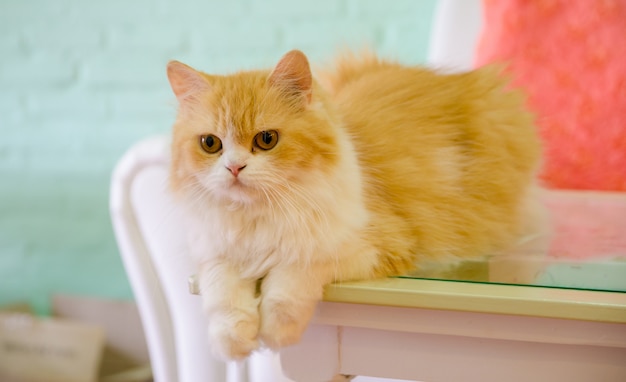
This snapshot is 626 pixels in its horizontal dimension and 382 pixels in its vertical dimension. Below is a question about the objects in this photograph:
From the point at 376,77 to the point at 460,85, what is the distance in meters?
0.14

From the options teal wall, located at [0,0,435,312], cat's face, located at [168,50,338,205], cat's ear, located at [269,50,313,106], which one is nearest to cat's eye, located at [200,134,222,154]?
cat's face, located at [168,50,338,205]

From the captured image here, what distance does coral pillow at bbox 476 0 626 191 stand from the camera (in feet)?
4.25

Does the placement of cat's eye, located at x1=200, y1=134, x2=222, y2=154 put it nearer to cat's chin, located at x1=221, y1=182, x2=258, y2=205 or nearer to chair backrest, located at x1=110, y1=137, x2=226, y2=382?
cat's chin, located at x1=221, y1=182, x2=258, y2=205

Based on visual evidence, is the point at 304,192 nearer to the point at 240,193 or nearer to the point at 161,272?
the point at 240,193

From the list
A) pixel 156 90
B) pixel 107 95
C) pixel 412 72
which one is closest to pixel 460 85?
pixel 412 72

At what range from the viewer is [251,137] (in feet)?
2.49

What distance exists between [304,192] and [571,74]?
32.9 inches

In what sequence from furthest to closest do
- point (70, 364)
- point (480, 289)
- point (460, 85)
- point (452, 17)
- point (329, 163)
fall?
point (70, 364) → point (452, 17) → point (460, 85) → point (329, 163) → point (480, 289)

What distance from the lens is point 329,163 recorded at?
788 mm

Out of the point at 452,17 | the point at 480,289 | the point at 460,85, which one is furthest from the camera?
the point at 452,17

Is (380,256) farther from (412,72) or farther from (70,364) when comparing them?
(70,364)

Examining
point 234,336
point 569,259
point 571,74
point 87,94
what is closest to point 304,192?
point 234,336

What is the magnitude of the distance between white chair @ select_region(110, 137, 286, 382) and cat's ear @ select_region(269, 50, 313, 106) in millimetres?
427

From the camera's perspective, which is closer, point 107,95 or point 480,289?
point 480,289
